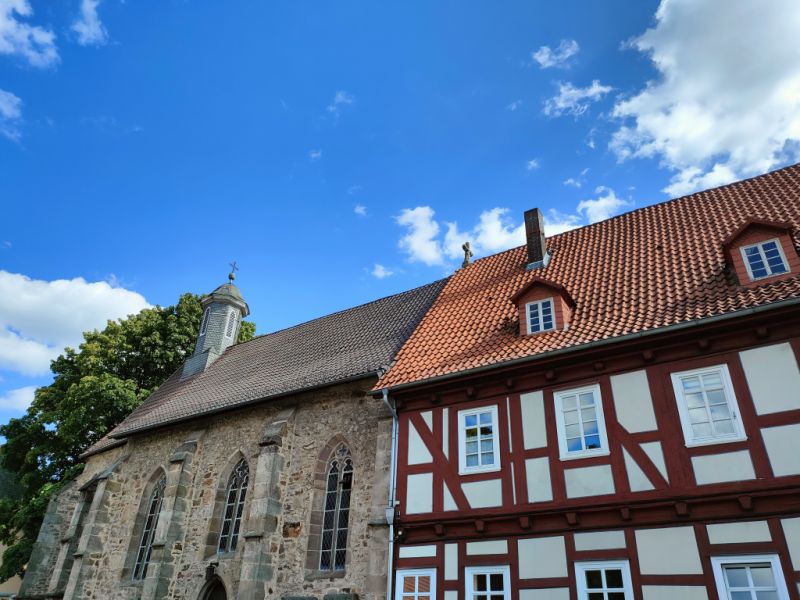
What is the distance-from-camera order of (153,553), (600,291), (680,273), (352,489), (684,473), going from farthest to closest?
→ (153,553), (352,489), (600,291), (680,273), (684,473)

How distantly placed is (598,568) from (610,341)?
3549mm

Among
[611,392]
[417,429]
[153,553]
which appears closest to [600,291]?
[611,392]

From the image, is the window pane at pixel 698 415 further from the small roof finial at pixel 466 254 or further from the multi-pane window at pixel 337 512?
the small roof finial at pixel 466 254

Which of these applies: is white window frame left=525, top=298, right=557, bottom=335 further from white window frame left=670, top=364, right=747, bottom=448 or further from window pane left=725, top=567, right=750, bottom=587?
window pane left=725, top=567, right=750, bottom=587

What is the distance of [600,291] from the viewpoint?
39.5 ft

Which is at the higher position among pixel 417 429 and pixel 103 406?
pixel 103 406

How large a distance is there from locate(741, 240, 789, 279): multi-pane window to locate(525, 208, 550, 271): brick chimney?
17.1ft

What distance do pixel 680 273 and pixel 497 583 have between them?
6.62 metres

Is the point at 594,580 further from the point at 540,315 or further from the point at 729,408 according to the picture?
the point at 540,315

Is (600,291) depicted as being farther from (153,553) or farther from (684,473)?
(153,553)

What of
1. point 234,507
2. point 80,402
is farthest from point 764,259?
point 80,402

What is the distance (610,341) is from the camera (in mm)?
9797

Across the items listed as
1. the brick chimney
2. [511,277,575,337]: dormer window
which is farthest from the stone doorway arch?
the brick chimney

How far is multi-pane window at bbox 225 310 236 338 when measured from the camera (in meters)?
25.6
